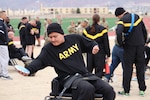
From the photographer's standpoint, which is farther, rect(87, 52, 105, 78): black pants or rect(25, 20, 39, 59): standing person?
rect(25, 20, 39, 59): standing person

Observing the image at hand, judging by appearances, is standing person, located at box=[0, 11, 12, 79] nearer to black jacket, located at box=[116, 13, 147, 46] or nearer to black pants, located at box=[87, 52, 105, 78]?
black pants, located at box=[87, 52, 105, 78]

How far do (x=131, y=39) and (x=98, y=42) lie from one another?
2.93ft

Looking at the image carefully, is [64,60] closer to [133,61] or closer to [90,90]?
[90,90]

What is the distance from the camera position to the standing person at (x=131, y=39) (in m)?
7.30

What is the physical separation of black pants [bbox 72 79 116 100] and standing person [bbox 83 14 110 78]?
2911 millimetres

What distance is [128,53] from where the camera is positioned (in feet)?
24.5

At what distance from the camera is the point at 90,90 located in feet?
16.0

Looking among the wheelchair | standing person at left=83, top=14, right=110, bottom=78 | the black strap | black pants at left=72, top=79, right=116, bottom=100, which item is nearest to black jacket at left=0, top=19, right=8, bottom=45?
standing person at left=83, top=14, right=110, bottom=78

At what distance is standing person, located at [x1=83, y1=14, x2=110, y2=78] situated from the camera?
7961 millimetres

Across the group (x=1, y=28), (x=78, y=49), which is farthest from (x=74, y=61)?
(x=1, y=28)

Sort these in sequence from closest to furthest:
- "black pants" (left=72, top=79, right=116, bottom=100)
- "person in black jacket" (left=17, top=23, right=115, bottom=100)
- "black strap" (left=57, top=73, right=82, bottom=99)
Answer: "black pants" (left=72, top=79, right=116, bottom=100) < "black strap" (left=57, top=73, right=82, bottom=99) < "person in black jacket" (left=17, top=23, right=115, bottom=100)

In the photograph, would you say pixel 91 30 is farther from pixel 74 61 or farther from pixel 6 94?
pixel 74 61

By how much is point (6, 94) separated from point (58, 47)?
315 centimetres

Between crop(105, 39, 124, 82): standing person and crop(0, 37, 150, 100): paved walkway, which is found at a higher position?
crop(105, 39, 124, 82): standing person
